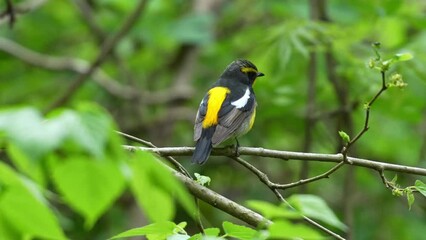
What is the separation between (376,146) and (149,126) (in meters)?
2.13

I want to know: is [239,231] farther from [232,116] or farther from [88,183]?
[232,116]

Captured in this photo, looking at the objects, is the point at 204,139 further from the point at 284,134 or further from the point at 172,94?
the point at 284,134

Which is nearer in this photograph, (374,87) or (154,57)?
(374,87)

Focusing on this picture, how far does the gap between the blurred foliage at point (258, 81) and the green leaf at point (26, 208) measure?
2421mm

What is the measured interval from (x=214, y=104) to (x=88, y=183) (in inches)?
137

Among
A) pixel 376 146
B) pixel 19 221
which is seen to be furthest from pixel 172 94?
pixel 19 221

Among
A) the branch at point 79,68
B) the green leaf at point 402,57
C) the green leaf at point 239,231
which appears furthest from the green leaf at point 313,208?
the branch at point 79,68

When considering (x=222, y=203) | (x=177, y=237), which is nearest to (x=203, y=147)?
(x=222, y=203)

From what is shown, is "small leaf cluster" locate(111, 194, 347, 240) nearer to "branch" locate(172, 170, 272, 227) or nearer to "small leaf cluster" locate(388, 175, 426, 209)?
"branch" locate(172, 170, 272, 227)

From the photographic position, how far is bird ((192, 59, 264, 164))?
175 inches

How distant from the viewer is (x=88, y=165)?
4.56 ft

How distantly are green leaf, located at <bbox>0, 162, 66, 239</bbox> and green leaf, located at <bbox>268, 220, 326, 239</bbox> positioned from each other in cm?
42

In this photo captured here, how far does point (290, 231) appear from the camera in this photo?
1.51 metres

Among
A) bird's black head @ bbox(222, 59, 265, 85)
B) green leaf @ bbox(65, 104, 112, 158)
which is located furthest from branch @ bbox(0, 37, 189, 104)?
green leaf @ bbox(65, 104, 112, 158)
